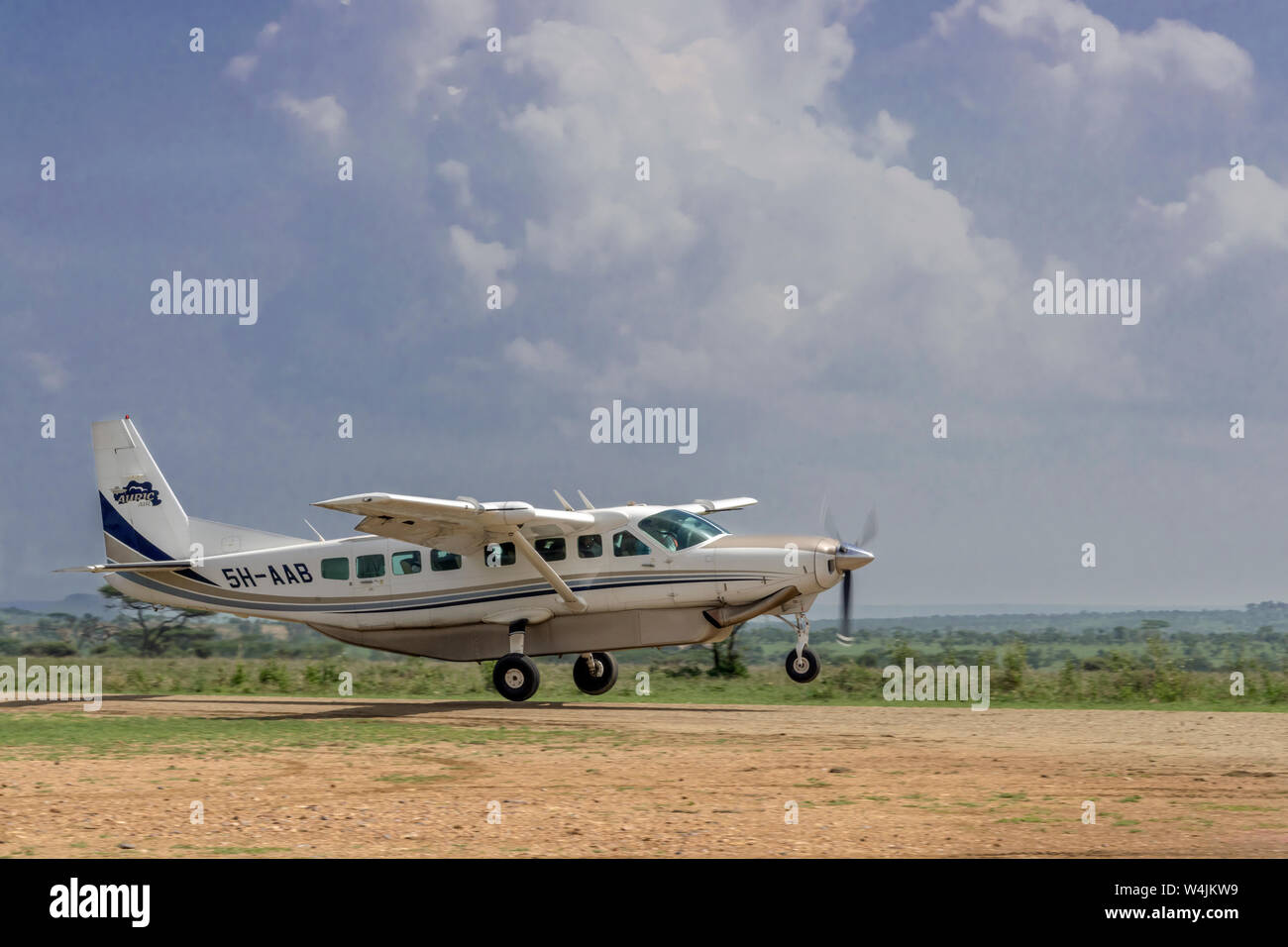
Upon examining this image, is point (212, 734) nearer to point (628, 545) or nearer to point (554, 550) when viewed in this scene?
point (554, 550)

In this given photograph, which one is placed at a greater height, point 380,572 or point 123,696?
point 380,572

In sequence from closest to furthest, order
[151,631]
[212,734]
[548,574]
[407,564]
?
[212,734] < [548,574] < [407,564] < [151,631]

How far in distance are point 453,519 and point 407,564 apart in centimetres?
299

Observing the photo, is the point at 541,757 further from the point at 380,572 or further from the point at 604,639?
the point at 380,572

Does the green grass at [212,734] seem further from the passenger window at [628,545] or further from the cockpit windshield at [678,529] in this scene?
the cockpit windshield at [678,529]

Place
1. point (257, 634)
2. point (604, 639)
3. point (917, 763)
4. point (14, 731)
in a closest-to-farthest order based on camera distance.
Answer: point (917, 763) → point (14, 731) → point (604, 639) → point (257, 634)

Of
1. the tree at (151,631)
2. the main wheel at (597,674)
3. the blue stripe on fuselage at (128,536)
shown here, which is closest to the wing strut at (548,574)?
the main wheel at (597,674)

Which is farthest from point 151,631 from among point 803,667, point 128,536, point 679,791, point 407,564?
point 679,791

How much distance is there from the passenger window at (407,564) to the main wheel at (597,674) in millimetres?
3695

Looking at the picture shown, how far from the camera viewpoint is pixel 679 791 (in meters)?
12.3
